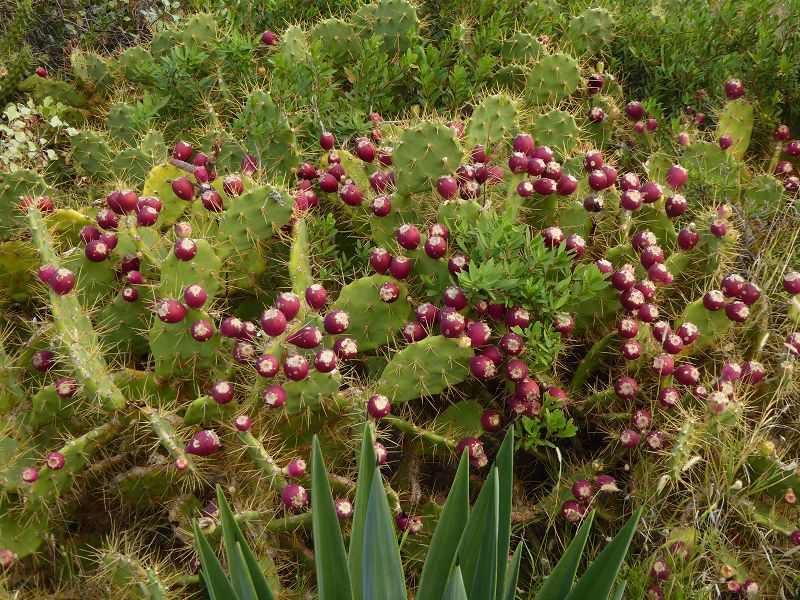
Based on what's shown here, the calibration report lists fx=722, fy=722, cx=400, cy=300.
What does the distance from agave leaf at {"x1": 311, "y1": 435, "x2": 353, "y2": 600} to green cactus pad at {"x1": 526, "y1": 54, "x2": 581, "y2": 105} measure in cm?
274

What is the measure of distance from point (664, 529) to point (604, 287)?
0.81 meters

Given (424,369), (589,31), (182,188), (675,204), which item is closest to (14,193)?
(182,188)

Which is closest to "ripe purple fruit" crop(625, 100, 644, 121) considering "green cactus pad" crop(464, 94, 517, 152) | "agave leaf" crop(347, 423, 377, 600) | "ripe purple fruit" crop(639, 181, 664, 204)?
"green cactus pad" crop(464, 94, 517, 152)

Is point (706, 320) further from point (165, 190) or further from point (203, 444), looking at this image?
point (165, 190)

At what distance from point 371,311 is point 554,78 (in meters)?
1.84

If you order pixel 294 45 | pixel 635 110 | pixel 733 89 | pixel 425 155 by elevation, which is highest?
pixel 294 45

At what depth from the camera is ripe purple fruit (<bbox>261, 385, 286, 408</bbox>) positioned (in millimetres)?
2199

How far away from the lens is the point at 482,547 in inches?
57.6

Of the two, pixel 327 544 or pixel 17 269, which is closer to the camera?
pixel 327 544

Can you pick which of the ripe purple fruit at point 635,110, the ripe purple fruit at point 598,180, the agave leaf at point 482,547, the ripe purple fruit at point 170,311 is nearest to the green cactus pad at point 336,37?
the ripe purple fruit at point 635,110

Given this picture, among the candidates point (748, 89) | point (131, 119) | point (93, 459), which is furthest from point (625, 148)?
point (93, 459)

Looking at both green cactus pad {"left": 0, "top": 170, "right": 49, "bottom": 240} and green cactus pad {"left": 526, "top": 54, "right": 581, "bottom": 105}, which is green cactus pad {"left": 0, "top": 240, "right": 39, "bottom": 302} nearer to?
green cactus pad {"left": 0, "top": 170, "right": 49, "bottom": 240}

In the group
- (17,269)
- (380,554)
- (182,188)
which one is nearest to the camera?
(380,554)

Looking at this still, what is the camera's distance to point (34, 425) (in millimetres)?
2502
